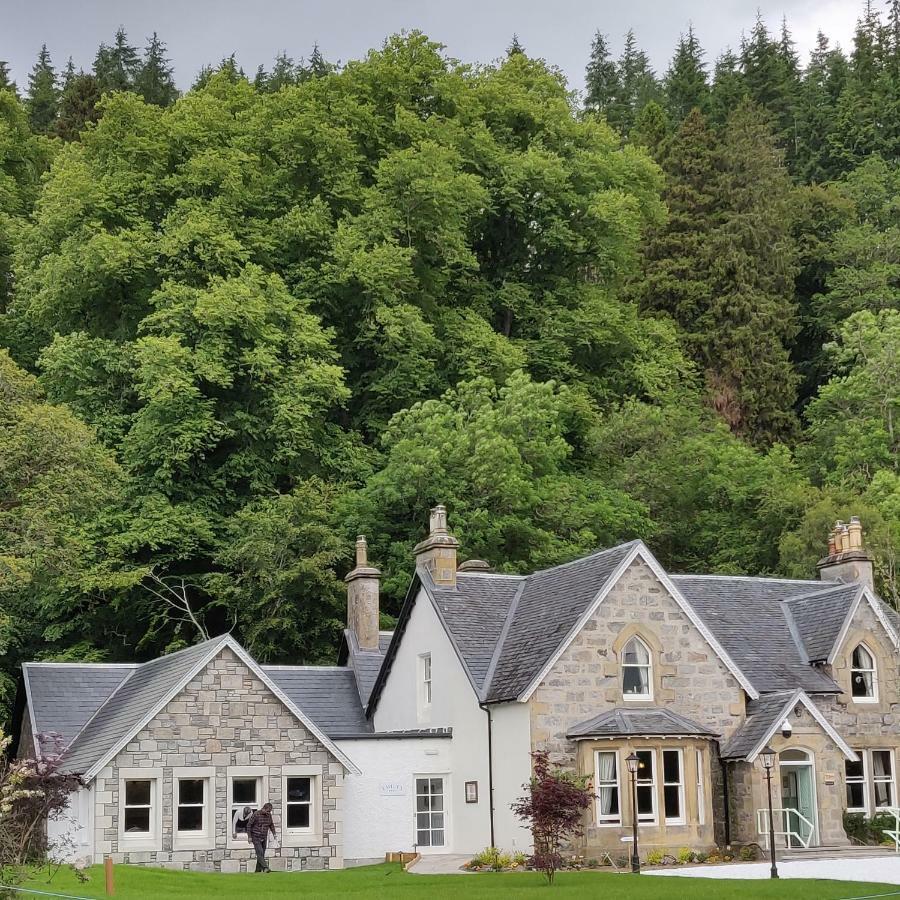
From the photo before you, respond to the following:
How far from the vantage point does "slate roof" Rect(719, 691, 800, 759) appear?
105 ft

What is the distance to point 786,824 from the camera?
3250 centimetres

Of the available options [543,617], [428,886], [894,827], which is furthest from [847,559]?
[428,886]

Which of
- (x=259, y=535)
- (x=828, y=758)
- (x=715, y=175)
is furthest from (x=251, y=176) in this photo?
(x=828, y=758)

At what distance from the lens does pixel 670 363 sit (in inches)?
2202

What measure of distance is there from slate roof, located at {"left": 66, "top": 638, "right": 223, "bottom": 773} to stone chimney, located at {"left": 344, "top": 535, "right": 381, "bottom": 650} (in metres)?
6.34

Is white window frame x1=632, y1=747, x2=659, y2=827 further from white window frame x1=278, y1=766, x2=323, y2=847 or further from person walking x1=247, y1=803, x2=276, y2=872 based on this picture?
person walking x1=247, y1=803, x2=276, y2=872

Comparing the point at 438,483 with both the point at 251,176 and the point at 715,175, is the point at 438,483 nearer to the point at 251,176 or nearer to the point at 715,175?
the point at 251,176

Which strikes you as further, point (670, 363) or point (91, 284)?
point (670, 363)

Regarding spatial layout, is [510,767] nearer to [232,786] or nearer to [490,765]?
[490,765]

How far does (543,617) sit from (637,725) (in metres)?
3.71

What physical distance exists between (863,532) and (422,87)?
24183mm

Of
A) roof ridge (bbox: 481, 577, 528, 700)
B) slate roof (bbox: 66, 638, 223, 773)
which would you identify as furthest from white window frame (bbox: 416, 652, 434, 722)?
slate roof (bbox: 66, 638, 223, 773)

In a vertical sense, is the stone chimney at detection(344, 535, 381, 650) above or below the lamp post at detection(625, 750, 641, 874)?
above

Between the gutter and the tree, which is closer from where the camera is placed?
the tree
